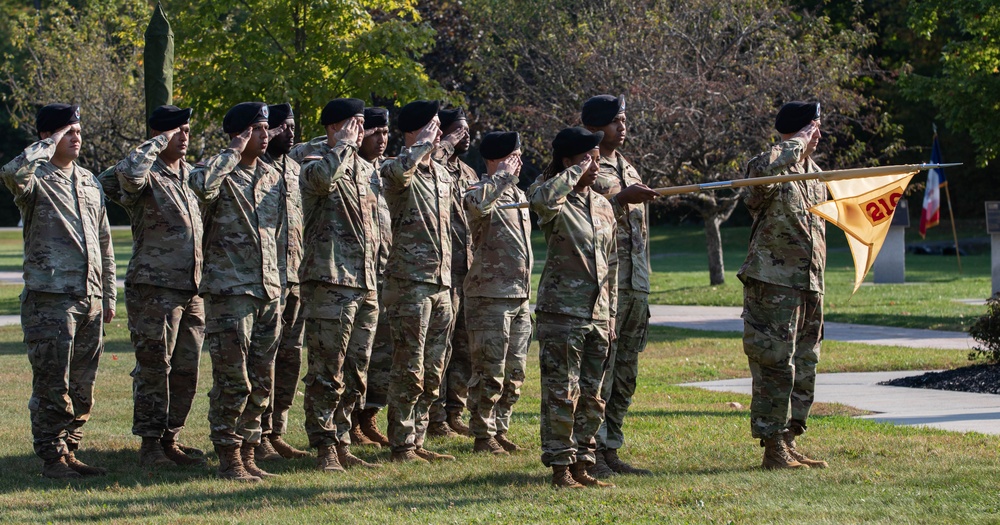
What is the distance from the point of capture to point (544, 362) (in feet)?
23.3

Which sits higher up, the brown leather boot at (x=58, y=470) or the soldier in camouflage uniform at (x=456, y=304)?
the soldier in camouflage uniform at (x=456, y=304)

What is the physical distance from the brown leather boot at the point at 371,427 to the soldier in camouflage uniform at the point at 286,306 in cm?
65

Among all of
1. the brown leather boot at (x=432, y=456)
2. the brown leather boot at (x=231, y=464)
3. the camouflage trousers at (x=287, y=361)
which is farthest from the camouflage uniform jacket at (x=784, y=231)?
the brown leather boot at (x=231, y=464)

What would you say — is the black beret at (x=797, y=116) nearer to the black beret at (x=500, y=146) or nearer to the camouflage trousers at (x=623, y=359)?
the camouflage trousers at (x=623, y=359)

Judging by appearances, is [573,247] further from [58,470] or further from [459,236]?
[58,470]

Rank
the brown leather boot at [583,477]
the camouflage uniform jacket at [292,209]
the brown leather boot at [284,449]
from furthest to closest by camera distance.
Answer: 1. the brown leather boot at [284,449]
2. the camouflage uniform jacket at [292,209]
3. the brown leather boot at [583,477]

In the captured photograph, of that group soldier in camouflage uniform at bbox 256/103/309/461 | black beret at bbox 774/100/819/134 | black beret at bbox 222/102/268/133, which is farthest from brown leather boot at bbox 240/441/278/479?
black beret at bbox 774/100/819/134

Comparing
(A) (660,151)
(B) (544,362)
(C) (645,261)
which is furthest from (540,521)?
(A) (660,151)

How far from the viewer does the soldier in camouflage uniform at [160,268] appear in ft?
25.8

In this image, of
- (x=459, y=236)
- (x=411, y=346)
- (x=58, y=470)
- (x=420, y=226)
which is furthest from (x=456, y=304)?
(x=58, y=470)

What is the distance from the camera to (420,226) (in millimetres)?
8234

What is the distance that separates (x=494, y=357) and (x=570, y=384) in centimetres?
150

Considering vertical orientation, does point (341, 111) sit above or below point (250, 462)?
above

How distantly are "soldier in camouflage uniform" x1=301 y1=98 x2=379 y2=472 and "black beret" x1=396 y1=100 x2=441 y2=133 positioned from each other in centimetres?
45
